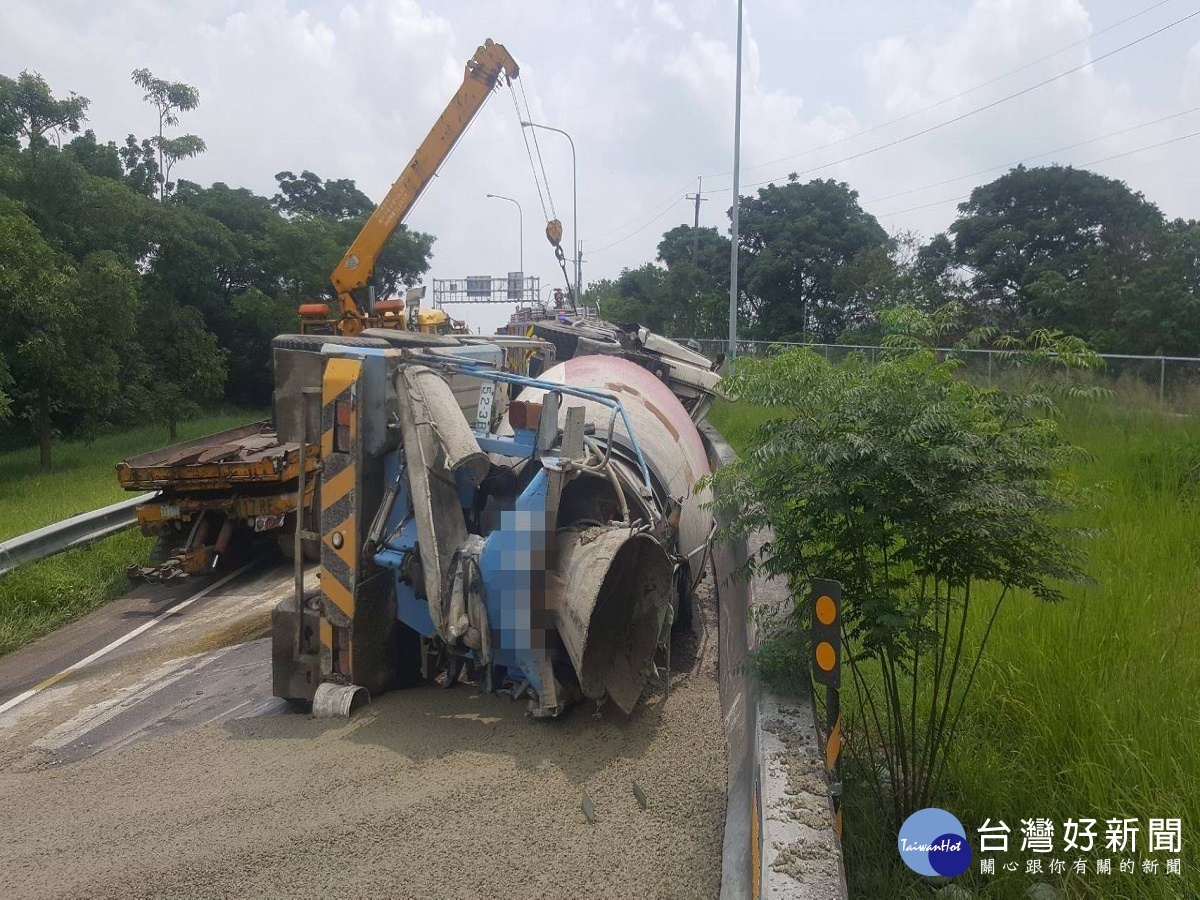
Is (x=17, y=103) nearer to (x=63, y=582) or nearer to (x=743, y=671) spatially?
(x=63, y=582)

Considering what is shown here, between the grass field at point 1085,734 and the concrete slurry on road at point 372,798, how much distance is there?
87cm

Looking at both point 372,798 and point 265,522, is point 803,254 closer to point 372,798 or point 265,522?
point 265,522

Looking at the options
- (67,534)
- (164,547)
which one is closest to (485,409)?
(164,547)

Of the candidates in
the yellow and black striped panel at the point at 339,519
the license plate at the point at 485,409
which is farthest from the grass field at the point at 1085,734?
the license plate at the point at 485,409

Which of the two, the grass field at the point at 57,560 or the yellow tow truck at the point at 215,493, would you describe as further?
the yellow tow truck at the point at 215,493

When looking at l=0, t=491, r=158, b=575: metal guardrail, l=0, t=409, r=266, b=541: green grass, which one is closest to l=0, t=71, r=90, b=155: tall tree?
l=0, t=409, r=266, b=541: green grass

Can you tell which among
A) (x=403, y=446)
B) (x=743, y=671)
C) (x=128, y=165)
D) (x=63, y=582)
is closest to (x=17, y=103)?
(x=128, y=165)

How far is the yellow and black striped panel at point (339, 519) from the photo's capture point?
507cm

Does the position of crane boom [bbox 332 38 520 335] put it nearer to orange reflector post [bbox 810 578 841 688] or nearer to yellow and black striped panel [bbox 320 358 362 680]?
yellow and black striped panel [bbox 320 358 362 680]

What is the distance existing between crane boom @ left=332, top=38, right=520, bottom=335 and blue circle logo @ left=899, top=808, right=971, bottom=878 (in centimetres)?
1355

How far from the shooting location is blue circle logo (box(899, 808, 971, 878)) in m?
3.19

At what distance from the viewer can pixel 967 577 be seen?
3578 mm

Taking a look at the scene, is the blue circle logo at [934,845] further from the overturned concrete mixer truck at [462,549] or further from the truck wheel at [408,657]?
the truck wheel at [408,657]

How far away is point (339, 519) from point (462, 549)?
2.58ft
